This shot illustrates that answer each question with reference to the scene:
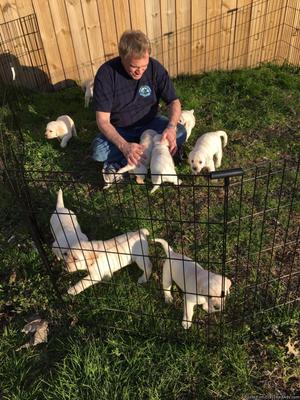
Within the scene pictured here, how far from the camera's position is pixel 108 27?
620cm

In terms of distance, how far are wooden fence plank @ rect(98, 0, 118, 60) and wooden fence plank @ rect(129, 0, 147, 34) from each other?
293 mm

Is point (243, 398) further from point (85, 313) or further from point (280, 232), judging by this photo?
point (280, 232)

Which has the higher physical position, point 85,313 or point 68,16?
point 68,16

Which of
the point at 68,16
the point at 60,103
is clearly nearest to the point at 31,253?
the point at 60,103

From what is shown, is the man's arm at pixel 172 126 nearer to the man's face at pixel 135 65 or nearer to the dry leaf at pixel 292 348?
the man's face at pixel 135 65

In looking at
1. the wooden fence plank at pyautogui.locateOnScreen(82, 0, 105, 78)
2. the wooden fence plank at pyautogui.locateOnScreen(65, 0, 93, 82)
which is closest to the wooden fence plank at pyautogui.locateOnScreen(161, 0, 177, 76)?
the wooden fence plank at pyautogui.locateOnScreen(82, 0, 105, 78)

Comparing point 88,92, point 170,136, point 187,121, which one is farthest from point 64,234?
point 88,92

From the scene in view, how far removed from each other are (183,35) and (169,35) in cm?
23

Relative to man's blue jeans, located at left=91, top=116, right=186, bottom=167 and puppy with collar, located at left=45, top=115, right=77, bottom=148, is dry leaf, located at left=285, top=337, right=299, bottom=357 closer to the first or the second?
man's blue jeans, located at left=91, top=116, right=186, bottom=167

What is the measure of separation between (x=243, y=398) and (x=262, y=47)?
18.6ft

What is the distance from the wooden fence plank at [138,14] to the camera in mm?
6023

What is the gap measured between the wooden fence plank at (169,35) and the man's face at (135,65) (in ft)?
7.56

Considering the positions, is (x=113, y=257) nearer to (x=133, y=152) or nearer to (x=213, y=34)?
(x=133, y=152)

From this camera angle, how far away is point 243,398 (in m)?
2.80
